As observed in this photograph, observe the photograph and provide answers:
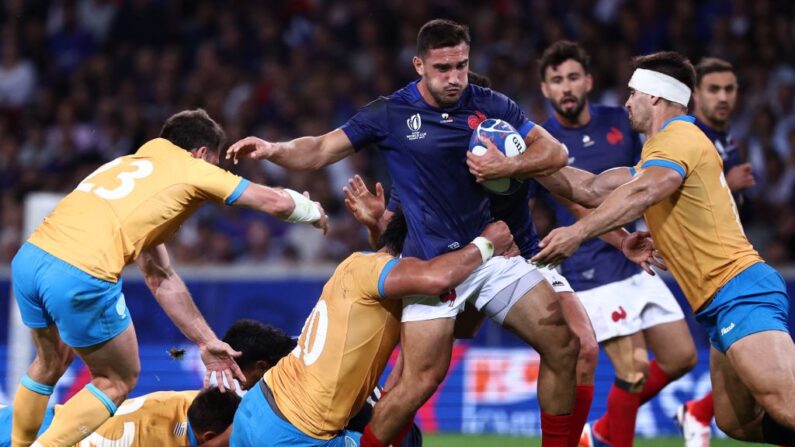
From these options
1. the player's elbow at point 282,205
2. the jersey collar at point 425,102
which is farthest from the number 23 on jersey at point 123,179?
the jersey collar at point 425,102

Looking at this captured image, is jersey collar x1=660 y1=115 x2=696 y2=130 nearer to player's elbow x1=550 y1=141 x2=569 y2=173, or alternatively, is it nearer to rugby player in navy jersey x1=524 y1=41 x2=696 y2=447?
player's elbow x1=550 y1=141 x2=569 y2=173

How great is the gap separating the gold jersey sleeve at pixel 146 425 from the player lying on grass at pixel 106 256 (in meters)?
0.17

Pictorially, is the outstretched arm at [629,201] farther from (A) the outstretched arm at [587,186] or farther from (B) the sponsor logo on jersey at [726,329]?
(B) the sponsor logo on jersey at [726,329]

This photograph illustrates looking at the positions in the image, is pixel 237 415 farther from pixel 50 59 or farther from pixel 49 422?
pixel 50 59

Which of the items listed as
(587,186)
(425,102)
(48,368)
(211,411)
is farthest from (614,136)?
(48,368)

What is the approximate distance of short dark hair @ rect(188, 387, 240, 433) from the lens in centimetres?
664

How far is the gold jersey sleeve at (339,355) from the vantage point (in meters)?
6.18

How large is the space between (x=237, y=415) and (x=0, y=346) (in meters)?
6.14

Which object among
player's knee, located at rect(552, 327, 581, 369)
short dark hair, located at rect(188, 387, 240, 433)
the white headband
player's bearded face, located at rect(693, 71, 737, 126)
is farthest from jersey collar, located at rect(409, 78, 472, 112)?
player's bearded face, located at rect(693, 71, 737, 126)

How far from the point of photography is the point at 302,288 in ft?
37.2

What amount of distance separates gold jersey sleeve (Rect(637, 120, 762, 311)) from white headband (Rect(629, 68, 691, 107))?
0.32 meters

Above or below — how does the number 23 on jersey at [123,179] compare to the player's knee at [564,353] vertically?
above

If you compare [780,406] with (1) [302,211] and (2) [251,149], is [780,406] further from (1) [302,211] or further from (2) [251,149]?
(2) [251,149]

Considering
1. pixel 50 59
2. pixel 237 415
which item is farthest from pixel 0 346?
pixel 237 415
